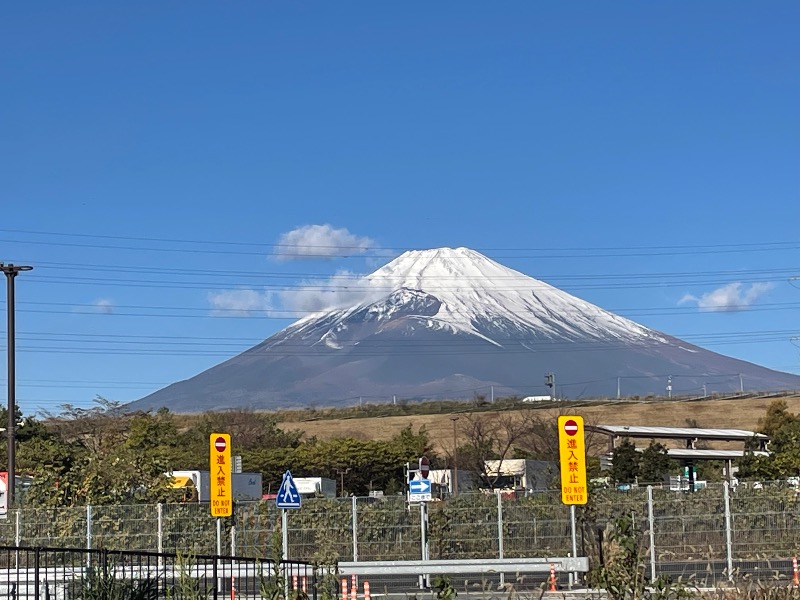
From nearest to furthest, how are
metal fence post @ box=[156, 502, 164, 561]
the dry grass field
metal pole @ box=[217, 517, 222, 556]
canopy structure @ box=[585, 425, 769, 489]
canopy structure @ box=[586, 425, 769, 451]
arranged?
metal pole @ box=[217, 517, 222, 556], metal fence post @ box=[156, 502, 164, 561], canopy structure @ box=[585, 425, 769, 489], canopy structure @ box=[586, 425, 769, 451], the dry grass field

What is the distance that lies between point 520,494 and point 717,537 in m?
6.56

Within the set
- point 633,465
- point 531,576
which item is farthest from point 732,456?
point 531,576

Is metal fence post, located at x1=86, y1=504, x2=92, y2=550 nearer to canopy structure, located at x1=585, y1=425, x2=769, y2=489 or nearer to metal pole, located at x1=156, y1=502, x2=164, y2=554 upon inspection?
metal pole, located at x1=156, y1=502, x2=164, y2=554

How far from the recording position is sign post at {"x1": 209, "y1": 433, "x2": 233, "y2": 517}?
25641mm

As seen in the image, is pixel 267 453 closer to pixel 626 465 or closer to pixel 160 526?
pixel 626 465

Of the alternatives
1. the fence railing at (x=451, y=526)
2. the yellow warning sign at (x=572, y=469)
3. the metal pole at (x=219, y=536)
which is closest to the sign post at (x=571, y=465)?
the yellow warning sign at (x=572, y=469)

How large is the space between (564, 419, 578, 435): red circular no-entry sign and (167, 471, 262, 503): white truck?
77.2 feet

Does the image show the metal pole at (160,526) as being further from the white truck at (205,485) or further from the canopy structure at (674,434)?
the canopy structure at (674,434)

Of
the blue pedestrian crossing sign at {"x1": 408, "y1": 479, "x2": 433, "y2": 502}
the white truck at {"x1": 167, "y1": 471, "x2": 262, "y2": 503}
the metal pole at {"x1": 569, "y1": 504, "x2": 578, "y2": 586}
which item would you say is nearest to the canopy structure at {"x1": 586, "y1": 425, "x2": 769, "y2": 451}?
the white truck at {"x1": 167, "y1": 471, "x2": 262, "y2": 503}

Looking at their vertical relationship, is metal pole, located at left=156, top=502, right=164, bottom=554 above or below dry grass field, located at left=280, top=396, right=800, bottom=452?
below

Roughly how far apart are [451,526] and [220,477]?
5950 millimetres

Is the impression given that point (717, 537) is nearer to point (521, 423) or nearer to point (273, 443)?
point (273, 443)

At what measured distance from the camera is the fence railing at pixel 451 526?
90.8 ft

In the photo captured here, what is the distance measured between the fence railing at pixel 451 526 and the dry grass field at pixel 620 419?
2526 inches
